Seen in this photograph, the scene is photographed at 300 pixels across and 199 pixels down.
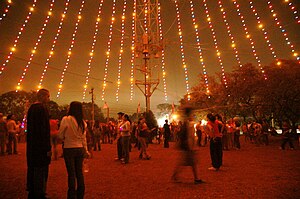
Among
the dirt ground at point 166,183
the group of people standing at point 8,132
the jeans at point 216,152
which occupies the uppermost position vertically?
the group of people standing at point 8,132

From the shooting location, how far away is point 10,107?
4975 centimetres

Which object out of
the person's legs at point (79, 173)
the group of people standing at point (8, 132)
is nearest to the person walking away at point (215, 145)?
the person's legs at point (79, 173)

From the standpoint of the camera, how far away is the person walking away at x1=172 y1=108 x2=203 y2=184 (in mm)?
6070

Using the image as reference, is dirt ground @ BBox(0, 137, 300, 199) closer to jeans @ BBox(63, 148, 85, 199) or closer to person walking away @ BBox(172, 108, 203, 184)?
person walking away @ BBox(172, 108, 203, 184)

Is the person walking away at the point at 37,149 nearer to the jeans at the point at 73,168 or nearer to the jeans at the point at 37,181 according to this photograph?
the jeans at the point at 37,181

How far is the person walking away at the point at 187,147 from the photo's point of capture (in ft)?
19.9

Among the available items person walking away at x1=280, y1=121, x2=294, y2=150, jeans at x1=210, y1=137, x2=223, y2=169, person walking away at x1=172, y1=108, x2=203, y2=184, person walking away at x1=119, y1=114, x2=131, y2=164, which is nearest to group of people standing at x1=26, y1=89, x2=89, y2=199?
person walking away at x1=172, y1=108, x2=203, y2=184

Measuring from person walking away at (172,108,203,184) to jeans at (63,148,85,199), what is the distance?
2746mm

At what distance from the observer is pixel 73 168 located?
402cm

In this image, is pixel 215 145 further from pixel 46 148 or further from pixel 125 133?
pixel 46 148

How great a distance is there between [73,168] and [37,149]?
0.61 meters

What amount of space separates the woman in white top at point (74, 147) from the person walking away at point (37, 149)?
255 millimetres

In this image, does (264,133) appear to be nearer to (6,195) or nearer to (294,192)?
(294,192)

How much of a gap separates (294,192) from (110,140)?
18121 millimetres
